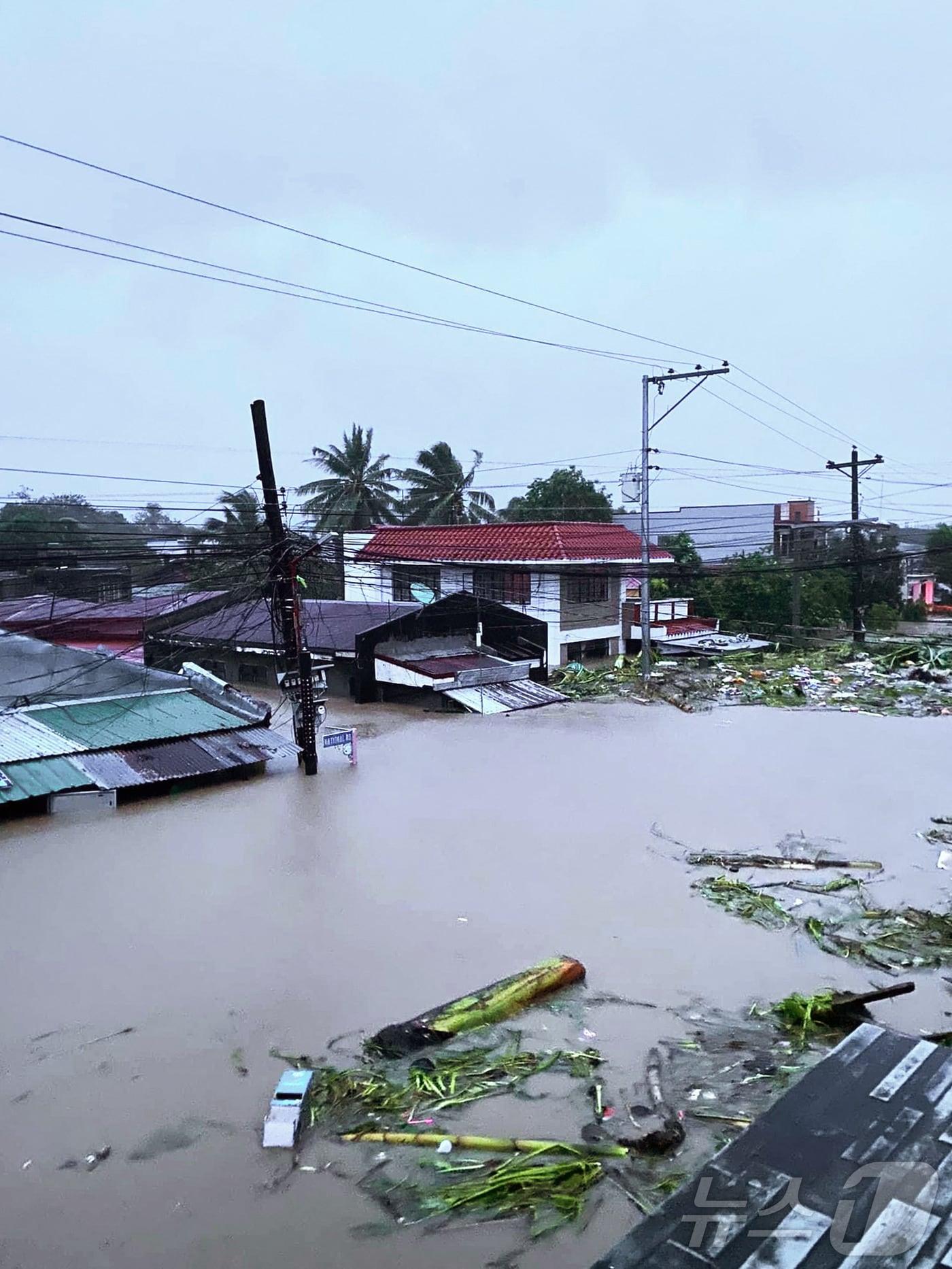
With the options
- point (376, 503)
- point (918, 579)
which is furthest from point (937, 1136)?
point (918, 579)

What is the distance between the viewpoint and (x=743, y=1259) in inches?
115

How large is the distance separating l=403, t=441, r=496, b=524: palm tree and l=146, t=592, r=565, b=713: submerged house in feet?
24.9

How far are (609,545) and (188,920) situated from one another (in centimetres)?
2003

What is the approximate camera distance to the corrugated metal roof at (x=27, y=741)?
13.3 m

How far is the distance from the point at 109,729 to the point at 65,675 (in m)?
3.32

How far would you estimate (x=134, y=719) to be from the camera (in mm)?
15297

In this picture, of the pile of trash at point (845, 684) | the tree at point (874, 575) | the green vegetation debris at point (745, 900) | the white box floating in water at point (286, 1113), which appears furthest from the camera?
the tree at point (874, 575)

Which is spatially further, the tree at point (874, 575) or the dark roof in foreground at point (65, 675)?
the tree at point (874, 575)

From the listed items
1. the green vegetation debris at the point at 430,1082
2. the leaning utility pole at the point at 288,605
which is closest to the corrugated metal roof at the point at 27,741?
the leaning utility pole at the point at 288,605

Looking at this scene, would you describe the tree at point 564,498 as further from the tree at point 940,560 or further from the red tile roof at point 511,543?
the tree at point 940,560

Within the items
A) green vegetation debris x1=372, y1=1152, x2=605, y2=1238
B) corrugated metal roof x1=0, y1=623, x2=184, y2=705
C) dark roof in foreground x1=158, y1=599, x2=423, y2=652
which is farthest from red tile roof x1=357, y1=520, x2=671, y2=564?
green vegetation debris x1=372, y1=1152, x2=605, y2=1238

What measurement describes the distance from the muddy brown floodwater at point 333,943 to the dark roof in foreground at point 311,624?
265 inches

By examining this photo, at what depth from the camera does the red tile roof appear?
83.5 feet

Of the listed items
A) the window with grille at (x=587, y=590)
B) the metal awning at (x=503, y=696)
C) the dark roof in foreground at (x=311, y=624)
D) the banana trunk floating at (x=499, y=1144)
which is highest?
the window with grille at (x=587, y=590)
